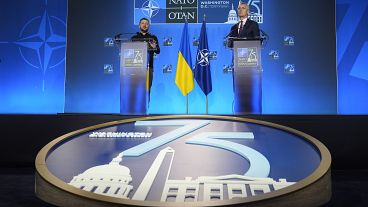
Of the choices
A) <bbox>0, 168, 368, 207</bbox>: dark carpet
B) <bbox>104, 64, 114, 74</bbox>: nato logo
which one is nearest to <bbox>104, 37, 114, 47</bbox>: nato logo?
<bbox>104, 64, 114, 74</bbox>: nato logo

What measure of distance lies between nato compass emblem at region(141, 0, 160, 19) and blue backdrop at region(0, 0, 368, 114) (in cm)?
16

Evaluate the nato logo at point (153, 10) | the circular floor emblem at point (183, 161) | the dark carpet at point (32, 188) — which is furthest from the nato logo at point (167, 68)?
the circular floor emblem at point (183, 161)

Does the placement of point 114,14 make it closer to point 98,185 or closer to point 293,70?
point 293,70

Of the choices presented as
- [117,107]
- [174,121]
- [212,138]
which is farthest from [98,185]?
[117,107]

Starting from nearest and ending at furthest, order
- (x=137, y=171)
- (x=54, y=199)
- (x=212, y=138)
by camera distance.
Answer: (x=54, y=199) < (x=137, y=171) < (x=212, y=138)

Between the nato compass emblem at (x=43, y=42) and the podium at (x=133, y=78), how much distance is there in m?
2.94

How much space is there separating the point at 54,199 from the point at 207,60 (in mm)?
3476

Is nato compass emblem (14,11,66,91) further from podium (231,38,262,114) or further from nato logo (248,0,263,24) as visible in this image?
podium (231,38,262,114)

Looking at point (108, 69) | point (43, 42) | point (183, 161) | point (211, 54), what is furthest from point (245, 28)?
point (43, 42)

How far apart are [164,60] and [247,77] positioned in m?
2.81

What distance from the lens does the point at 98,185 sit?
1202mm

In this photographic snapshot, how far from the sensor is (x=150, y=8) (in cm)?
568

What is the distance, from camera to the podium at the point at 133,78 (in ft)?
10.6

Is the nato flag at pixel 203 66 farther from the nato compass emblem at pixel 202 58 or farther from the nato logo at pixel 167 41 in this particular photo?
the nato logo at pixel 167 41
